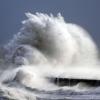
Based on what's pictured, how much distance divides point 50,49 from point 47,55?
0.51 m

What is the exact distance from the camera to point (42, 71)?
4162cm

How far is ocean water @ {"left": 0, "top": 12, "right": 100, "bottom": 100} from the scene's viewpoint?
38.9 m

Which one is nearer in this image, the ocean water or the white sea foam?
the ocean water

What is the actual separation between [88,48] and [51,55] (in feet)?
13.8

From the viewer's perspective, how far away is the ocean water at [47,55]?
128ft

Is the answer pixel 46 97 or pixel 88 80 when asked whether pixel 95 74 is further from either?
pixel 46 97

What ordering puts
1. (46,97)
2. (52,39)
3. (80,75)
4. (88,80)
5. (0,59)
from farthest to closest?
(0,59) → (52,39) → (80,75) → (88,80) → (46,97)

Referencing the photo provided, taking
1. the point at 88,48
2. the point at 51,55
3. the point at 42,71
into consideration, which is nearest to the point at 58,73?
the point at 42,71

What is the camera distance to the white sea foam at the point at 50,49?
42.9 m

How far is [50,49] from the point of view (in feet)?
148

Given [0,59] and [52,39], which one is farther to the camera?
[0,59]

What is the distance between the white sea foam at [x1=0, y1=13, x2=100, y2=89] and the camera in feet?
141

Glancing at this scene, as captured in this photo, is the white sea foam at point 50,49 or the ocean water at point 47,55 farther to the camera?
the white sea foam at point 50,49

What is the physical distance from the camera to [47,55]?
147 ft
